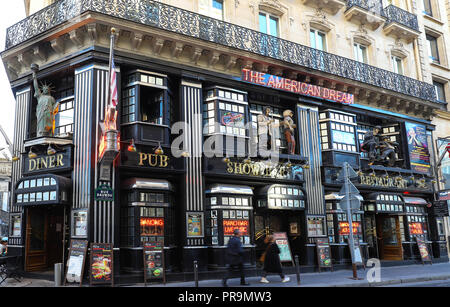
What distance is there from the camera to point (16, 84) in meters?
16.0

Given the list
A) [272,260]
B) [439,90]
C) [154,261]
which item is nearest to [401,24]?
[439,90]

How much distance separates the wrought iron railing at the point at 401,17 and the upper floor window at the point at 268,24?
26.3 ft

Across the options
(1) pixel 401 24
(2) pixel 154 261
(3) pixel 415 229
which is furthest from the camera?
(1) pixel 401 24

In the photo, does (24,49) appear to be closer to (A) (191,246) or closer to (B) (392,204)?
(A) (191,246)

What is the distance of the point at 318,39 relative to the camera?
20.8 metres

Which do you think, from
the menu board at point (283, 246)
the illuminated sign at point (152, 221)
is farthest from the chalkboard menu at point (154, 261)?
the menu board at point (283, 246)

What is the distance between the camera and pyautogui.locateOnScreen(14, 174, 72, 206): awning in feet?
42.9

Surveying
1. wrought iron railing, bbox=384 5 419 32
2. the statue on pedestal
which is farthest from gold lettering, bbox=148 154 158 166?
wrought iron railing, bbox=384 5 419 32

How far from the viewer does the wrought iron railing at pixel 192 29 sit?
560 inches

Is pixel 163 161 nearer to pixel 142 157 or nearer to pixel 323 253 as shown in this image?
pixel 142 157

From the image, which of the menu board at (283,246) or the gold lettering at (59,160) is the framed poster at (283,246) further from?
the gold lettering at (59,160)

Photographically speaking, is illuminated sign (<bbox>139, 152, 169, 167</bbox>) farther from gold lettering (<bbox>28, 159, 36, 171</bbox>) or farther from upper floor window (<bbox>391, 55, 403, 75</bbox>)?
upper floor window (<bbox>391, 55, 403, 75</bbox>)

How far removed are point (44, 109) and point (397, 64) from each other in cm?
1964
